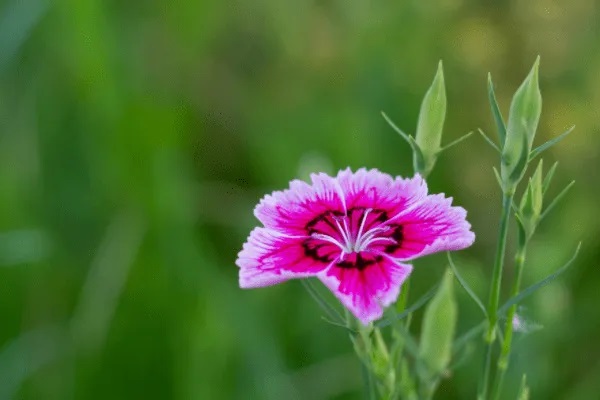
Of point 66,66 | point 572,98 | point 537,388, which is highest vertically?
point 66,66

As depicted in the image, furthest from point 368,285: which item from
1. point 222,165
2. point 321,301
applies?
point 222,165

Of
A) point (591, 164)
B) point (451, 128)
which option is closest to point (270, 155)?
point (451, 128)

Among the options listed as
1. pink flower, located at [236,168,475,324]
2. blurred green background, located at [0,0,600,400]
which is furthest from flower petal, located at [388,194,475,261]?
blurred green background, located at [0,0,600,400]

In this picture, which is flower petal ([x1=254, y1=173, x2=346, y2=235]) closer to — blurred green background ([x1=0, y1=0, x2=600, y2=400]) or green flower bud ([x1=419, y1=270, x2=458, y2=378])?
green flower bud ([x1=419, y1=270, x2=458, y2=378])

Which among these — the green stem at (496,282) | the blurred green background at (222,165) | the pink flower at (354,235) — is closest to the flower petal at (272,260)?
the pink flower at (354,235)

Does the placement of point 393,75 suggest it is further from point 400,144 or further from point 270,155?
point 270,155

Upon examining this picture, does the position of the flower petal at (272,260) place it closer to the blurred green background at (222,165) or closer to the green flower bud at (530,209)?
the green flower bud at (530,209)
